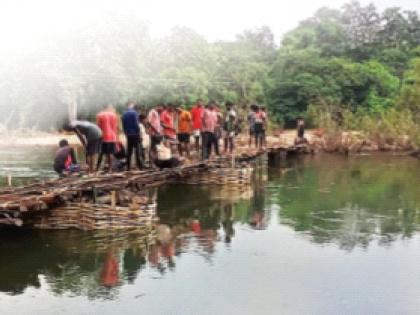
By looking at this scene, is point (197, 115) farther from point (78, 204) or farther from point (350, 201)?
point (78, 204)

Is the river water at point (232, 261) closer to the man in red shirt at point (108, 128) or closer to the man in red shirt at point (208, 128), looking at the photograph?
the man in red shirt at point (108, 128)

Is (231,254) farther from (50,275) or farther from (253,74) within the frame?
(253,74)

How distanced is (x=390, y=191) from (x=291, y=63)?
22.6 metres

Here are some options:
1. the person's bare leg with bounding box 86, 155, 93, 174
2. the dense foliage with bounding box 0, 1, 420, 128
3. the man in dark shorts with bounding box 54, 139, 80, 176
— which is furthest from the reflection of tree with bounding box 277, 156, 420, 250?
the dense foliage with bounding box 0, 1, 420, 128

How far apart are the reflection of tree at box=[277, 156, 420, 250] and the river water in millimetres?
41

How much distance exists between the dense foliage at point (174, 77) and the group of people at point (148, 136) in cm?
1406

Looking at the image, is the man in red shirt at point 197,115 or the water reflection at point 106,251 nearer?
the water reflection at point 106,251

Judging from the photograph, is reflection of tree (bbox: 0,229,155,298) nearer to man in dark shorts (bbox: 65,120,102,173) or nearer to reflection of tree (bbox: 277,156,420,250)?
man in dark shorts (bbox: 65,120,102,173)

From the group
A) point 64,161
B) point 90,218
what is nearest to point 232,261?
point 90,218

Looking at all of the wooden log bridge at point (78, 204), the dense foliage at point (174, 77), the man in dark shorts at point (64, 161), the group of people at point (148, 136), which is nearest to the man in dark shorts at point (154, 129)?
the group of people at point (148, 136)

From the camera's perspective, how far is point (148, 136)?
1549cm

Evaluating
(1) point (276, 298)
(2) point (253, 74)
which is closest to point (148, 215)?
(1) point (276, 298)

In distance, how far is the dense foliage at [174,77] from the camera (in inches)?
1332

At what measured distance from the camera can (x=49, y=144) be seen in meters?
33.5
